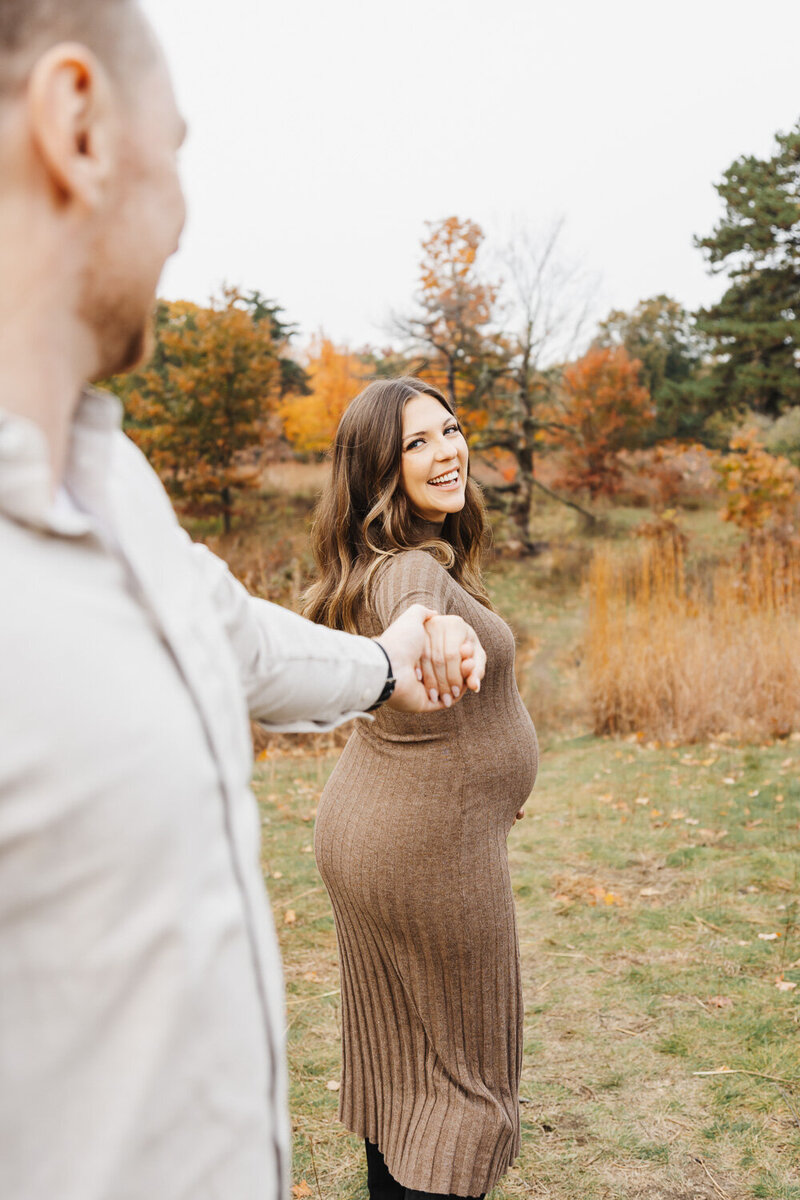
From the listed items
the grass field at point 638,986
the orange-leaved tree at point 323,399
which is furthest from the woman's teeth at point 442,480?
the orange-leaved tree at point 323,399

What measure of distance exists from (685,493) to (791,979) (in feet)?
69.3

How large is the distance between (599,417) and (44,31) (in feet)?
83.3

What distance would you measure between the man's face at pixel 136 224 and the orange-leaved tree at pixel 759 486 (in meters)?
15.3

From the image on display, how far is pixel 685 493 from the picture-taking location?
2395cm

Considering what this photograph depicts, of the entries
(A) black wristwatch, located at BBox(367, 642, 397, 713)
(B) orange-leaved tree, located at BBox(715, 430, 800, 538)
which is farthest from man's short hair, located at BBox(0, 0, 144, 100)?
(B) orange-leaved tree, located at BBox(715, 430, 800, 538)

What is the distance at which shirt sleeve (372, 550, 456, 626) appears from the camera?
6.75ft

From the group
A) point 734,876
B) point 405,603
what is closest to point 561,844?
point 734,876

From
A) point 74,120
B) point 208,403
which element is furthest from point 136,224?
point 208,403

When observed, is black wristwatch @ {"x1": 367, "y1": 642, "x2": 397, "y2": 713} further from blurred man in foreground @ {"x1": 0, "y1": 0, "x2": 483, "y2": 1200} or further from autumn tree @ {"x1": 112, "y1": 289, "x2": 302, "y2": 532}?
autumn tree @ {"x1": 112, "y1": 289, "x2": 302, "y2": 532}

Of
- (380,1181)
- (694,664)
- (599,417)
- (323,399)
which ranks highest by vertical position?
(323,399)

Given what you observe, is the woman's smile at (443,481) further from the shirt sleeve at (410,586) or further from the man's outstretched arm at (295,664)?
the man's outstretched arm at (295,664)

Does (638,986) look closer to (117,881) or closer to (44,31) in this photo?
(117,881)

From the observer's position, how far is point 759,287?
2241 cm

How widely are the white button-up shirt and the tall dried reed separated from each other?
7269mm
